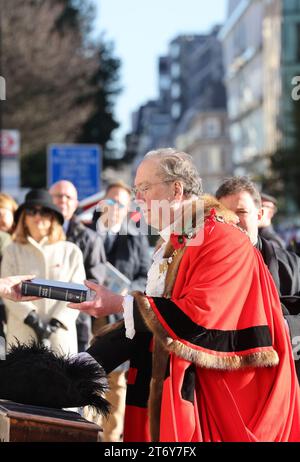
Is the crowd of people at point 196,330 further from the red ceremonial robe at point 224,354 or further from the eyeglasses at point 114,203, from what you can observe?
the eyeglasses at point 114,203

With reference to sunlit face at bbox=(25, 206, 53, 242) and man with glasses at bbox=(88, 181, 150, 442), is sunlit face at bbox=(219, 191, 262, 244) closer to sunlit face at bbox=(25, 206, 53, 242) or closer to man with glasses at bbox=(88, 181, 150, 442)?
sunlit face at bbox=(25, 206, 53, 242)

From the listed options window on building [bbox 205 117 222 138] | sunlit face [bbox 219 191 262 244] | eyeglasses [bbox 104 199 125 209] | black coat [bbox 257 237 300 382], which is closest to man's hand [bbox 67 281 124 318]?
sunlit face [bbox 219 191 262 244]

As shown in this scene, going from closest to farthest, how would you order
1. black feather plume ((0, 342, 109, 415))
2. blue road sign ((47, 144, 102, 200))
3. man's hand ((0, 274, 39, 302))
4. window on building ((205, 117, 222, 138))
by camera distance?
black feather plume ((0, 342, 109, 415)) → man's hand ((0, 274, 39, 302)) → blue road sign ((47, 144, 102, 200)) → window on building ((205, 117, 222, 138))

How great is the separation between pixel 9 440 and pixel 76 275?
11.6 ft

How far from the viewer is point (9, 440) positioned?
4.24 m

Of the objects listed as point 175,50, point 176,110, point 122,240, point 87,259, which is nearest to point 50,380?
point 87,259

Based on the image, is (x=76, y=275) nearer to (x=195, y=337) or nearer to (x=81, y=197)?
(x=195, y=337)

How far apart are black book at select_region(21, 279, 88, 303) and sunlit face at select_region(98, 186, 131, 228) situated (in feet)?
14.0

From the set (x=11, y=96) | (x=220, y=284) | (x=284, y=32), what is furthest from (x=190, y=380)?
(x=284, y=32)

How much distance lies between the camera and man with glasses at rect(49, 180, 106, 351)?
27.2ft

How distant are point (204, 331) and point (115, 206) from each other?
5.19 m

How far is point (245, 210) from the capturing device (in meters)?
6.38

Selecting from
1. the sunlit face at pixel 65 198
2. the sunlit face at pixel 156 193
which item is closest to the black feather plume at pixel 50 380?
the sunlit face at pixel 156 193

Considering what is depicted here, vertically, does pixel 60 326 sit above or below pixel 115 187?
below
